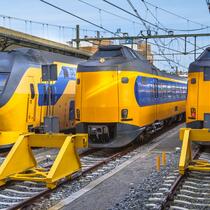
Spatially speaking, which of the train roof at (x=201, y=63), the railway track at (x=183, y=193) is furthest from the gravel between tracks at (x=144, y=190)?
the train roof at (x=201, y=63)

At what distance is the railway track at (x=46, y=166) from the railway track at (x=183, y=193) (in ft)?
6.03

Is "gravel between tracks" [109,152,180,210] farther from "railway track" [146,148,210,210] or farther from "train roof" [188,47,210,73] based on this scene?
"train roof" [188,47,210,73]

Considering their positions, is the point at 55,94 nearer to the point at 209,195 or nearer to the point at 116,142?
the point at 116,142

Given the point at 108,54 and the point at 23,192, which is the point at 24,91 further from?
the point at 23,192

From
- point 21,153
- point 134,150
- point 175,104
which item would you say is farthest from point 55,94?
point 175,104

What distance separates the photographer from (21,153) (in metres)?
10.3

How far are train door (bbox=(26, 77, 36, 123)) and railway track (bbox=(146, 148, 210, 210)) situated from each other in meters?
5.82

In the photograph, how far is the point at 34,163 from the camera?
10773 millimetres

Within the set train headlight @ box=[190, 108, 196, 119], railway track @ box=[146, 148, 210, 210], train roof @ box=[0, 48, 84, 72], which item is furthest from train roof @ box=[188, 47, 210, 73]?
train roof @ box=[0, 48, 84, 72]

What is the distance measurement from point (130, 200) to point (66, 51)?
16.1m

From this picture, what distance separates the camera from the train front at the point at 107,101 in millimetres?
13711

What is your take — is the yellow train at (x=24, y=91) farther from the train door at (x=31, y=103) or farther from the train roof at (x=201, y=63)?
the train roof at (x=201, y=63)

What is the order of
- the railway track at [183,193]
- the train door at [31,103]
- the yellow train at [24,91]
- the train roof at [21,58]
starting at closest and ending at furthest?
the railway track at [183,193], the yellow train at [24,91], the train roof at [21,58], the train door at [31,103]

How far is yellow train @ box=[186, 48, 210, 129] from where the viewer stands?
13.4 m
